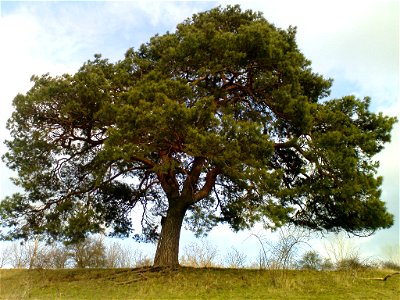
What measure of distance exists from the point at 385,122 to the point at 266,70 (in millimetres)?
3789

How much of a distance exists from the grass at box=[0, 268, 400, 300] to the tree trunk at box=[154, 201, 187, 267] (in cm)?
41

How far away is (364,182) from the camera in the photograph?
35.6ft

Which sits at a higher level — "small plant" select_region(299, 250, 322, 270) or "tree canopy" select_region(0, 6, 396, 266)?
"tree canopy" select_region(0, 6, 396, 266)

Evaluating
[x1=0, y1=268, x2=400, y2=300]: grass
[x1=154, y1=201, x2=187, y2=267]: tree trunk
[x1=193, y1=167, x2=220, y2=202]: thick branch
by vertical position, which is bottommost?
[x1=0, y1=268, x2=400, y2=300]: grass

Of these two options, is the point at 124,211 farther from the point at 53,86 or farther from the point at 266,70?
the point at 266,70

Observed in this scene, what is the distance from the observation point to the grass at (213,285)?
9.31m

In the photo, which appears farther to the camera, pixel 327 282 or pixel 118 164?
pixel 118 164

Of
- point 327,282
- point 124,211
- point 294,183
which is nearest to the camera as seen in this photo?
point 327,282

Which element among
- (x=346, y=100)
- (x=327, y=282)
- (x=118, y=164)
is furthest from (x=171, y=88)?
(x=327, y=282)

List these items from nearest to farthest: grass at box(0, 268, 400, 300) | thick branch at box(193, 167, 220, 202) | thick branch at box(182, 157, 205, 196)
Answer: grass at box(0, 268, 400, 300) → thick branch at box(193, 167, 220, 202) → thick branch at box(182, 157, 205, 196)

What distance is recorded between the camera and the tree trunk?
12.3 metres

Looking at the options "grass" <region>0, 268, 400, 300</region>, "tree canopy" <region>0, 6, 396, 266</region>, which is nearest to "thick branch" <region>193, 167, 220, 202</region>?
"tree canopy" <region>0, 6, 396, 266</region>

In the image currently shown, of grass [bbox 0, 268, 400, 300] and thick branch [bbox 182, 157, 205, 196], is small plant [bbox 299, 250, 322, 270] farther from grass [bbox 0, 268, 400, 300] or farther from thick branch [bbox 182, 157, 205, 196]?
thick branch [bbox 182, 157, 205, 196]

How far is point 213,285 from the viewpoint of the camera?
10.4 m
